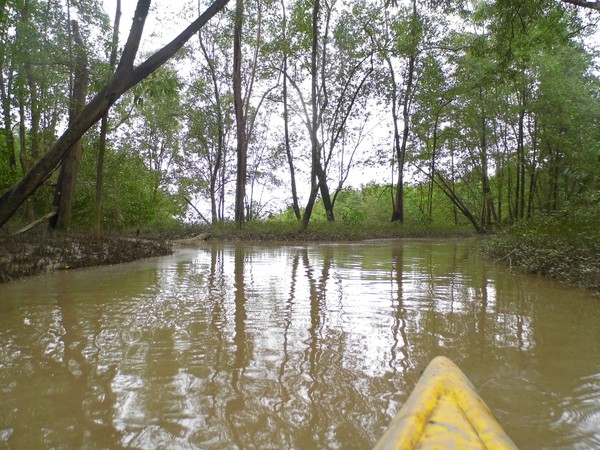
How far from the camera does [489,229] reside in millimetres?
24141

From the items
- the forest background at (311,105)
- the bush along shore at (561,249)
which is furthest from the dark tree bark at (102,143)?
the bush along shore at (561,249)

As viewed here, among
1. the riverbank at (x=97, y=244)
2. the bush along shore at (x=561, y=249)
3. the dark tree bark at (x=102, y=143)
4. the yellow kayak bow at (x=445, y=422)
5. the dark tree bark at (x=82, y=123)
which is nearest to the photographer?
the yellow kayak bow at (x=445, y=422)

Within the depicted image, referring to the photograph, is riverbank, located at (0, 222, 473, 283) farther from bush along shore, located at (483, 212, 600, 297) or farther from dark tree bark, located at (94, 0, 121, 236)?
bush along shore, located at (483, 212, 600, 297)

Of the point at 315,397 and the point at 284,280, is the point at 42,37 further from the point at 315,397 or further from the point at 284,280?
the point at 315,397

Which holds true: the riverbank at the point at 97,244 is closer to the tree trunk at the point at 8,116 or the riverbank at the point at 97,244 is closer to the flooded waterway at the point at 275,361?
the flooded waterway at the point at 275,361

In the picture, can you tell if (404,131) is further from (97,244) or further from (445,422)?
(445,422)

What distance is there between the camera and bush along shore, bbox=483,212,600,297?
16.5ft

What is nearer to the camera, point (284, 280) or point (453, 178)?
point (284, 280)

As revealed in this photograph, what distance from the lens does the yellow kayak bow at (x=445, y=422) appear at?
0.97 m

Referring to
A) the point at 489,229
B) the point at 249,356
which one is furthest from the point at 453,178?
the point at 249,356

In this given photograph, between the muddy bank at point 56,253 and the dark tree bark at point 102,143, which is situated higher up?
the dark tree bark at point 102,143

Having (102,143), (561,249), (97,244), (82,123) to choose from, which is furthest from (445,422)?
(102,143)

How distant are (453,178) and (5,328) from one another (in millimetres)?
27119

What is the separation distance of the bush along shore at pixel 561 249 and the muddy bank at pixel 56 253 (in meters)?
8.05
